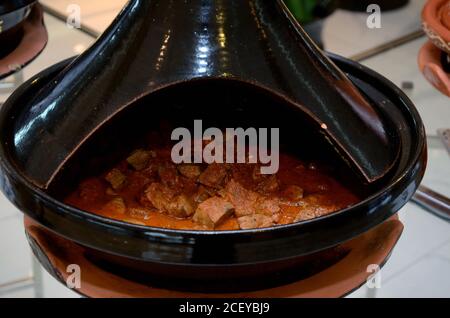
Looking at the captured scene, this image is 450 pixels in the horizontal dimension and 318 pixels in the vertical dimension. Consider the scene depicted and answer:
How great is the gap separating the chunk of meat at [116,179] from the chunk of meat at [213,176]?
142mm

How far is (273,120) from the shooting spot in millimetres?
1400

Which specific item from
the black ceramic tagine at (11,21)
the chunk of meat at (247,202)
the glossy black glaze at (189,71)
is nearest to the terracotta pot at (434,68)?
the glossy black glaze at (189,71)

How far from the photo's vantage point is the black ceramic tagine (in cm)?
176

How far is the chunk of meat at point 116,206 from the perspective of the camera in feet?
4.08

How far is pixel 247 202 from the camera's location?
1273mm

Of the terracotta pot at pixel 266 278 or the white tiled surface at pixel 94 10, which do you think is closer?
the terracotta pot at pixel 266 278

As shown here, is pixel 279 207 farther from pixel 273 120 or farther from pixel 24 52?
pixel 24 52

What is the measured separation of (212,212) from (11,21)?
2.91ft

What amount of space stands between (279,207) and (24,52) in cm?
98

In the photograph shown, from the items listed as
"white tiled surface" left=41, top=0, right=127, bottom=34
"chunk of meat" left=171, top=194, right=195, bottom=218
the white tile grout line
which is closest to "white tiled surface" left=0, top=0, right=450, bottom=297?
the white tile grout line

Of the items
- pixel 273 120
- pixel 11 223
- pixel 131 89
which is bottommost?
pixel 11 223

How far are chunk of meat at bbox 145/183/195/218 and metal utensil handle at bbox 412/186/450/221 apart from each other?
70cm

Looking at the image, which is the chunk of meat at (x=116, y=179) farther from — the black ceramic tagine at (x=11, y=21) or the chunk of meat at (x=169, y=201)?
the black ceramic tagine at (x=11, y=21)

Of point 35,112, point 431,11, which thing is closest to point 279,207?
point 35,112
